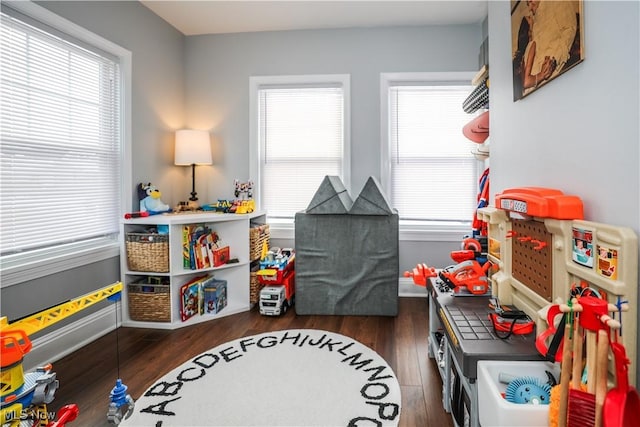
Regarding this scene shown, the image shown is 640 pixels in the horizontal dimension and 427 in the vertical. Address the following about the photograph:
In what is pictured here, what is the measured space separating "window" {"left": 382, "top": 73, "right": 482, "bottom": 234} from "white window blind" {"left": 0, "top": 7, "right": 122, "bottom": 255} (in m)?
2.33

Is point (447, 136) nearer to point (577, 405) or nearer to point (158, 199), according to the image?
point (158, 199)

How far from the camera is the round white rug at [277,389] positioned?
1.60 meters

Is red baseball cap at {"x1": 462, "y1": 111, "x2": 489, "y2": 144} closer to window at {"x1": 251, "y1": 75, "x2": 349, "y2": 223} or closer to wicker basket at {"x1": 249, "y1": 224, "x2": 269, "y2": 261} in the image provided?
window at {"x1": 251, "y1": 75, "x2": 349, "y2": 223}

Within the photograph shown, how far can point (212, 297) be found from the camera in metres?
2.90

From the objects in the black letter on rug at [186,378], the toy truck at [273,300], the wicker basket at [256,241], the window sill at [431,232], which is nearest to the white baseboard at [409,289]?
the window sill at [431,232]

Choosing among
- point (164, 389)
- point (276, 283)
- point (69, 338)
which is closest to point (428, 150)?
point (276, 283)

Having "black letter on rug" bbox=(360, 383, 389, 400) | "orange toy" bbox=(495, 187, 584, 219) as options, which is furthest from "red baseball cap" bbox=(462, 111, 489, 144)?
"black letter on rug" bbox=(360, 383, 389, 400)

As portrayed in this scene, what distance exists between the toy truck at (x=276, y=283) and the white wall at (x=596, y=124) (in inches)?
77.9

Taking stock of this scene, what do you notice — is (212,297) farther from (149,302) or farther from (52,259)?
(52,259)

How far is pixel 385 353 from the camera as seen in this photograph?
223 cm

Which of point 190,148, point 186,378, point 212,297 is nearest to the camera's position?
point 186,378

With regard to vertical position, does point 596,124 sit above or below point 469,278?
above

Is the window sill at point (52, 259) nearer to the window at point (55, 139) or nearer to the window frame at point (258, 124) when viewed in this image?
the window at point (55, 139)

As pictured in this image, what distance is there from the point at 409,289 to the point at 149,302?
2270mm
